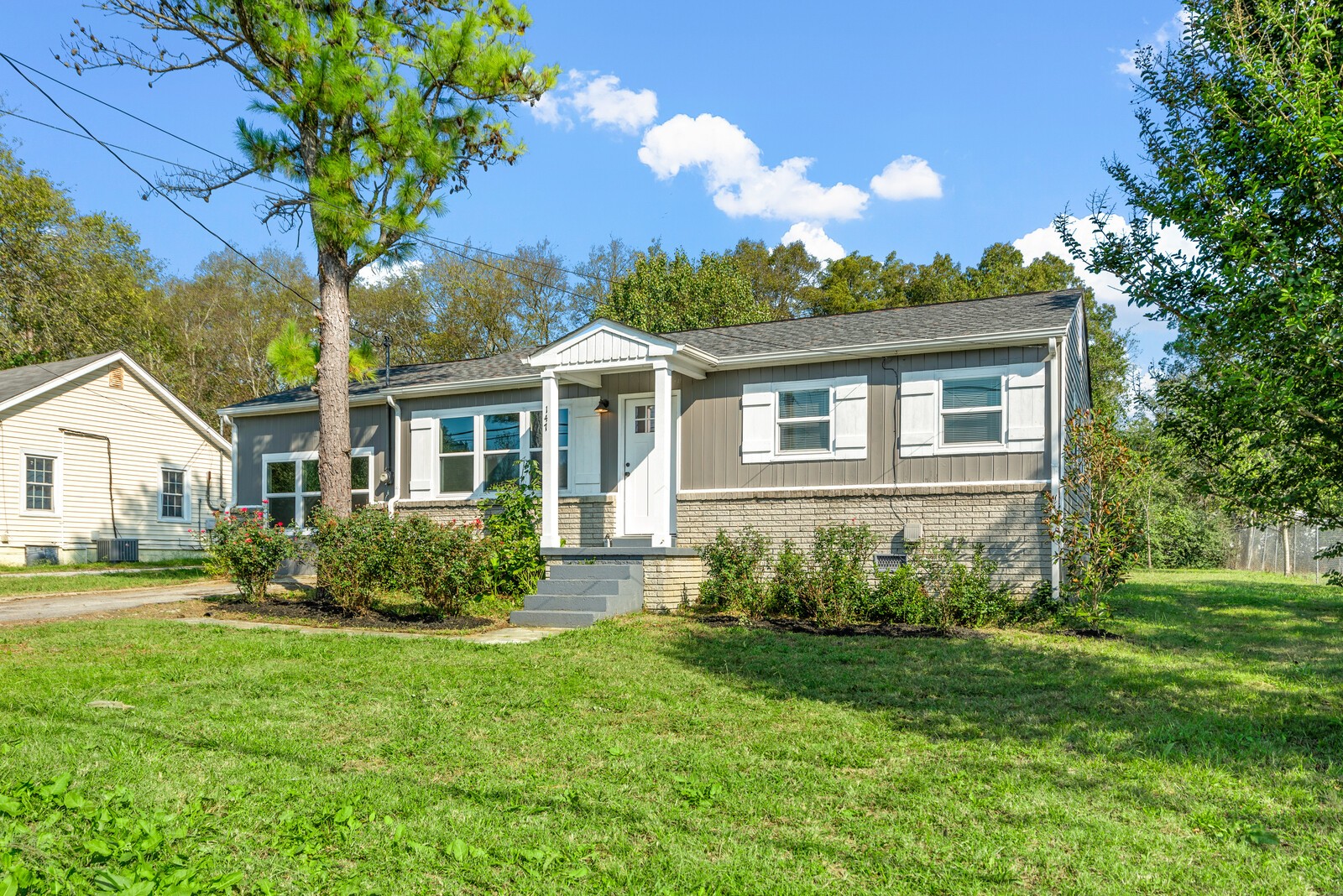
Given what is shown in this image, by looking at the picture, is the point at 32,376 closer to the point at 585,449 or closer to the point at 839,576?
the point at 585,449

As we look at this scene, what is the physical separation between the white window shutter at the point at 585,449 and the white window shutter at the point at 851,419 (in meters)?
3.74

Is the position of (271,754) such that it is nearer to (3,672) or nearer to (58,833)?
(58,833)

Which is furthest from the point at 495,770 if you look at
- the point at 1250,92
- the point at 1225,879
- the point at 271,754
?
the point at 1250,92

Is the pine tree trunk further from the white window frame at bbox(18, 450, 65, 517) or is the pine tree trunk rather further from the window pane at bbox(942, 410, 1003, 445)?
the white window frame at bbox(18, 450, 65, 517)

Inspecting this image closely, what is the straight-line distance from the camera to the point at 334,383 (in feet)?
43.0

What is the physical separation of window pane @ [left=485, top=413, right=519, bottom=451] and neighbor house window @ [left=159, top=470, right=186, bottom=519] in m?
13.3

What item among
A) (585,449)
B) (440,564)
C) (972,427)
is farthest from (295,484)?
(972,427)

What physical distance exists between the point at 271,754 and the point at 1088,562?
8743mm

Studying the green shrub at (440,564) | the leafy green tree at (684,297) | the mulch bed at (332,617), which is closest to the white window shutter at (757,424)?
the green shrub at (440,564)

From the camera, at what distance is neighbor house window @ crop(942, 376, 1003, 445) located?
37.5 ft

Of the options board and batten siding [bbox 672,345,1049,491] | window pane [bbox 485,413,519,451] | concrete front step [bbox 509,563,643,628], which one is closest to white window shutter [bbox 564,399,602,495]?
board and batten siding [bbox 672,345,1049,491]

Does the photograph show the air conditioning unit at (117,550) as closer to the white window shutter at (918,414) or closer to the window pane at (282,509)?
the window pane at (282,509)

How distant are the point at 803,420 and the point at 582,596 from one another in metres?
3.88

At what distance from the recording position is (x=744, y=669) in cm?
782
